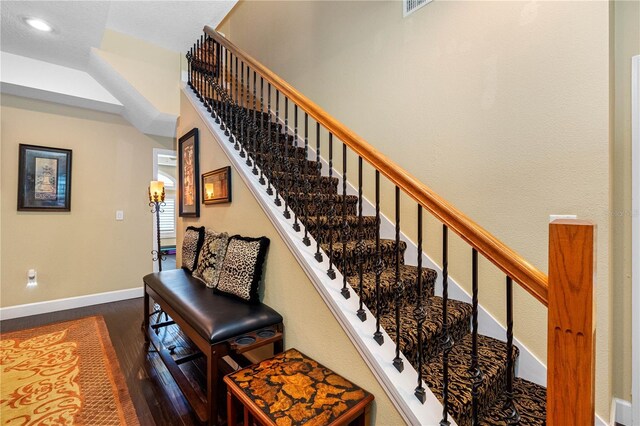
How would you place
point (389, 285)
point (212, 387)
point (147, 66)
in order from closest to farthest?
point (212, 387) → point (389, 285) → point (147, 66)

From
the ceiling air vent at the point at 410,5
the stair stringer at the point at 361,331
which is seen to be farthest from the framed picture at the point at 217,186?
the ceiling air vent at the point at 410,5

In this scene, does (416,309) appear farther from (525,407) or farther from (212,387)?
(212,387)

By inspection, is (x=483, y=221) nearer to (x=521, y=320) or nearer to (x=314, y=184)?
(x=521, y=320)

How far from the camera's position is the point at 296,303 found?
68.4 inches

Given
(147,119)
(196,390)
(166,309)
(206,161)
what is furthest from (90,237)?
(196,390)

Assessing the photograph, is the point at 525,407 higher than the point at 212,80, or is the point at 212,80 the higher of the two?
the point at 212,80

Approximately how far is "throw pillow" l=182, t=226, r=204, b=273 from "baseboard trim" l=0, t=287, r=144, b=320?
78.5 inches

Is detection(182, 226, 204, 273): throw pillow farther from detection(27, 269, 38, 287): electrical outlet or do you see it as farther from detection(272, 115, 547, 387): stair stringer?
detection(27, 269, 38, 287): electrical outlet

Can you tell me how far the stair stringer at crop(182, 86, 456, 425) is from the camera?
1.16 m

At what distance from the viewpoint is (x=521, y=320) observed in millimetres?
1764

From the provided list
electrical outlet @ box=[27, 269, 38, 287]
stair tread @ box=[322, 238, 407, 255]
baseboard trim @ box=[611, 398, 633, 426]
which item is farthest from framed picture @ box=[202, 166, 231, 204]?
baseboard trim @ box=[611, 398, 633, 426]

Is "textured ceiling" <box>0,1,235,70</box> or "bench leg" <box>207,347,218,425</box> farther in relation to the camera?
"textured ceiling" <box>0,1,235,70</box>

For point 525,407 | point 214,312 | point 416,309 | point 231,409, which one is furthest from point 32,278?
point 525,407

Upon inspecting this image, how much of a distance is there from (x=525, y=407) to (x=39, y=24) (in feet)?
15.8
